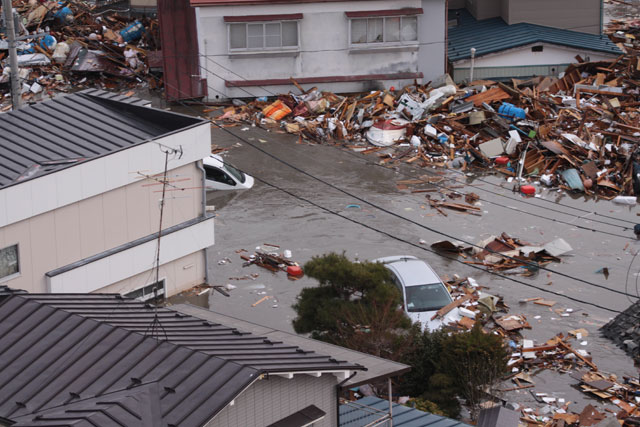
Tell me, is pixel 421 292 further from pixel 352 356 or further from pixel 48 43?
pixel 48 43

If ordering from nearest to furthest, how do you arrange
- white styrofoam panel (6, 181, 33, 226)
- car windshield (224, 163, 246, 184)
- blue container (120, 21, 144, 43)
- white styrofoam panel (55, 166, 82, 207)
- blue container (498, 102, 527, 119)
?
1. white styrofoam panel (6, 181, 33, 226)
2. white styrofoam panel (55, 166, 82, 207)
3. car windshield (224, 163, 246, 184)
4. blue container (498, 102, 527, 119)
5. blue container (120, 21, 144, 43)

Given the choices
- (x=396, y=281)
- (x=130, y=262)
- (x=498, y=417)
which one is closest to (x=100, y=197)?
(x=130, y=262)

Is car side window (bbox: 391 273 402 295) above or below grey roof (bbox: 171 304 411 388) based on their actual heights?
below

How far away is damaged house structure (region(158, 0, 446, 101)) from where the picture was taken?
32.8 meters

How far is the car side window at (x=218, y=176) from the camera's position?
25.9 metres

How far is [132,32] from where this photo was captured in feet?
122

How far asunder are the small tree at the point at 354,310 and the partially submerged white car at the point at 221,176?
9.35 metres

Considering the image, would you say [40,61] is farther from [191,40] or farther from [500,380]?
[500,380]

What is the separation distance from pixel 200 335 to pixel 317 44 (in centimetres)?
2279

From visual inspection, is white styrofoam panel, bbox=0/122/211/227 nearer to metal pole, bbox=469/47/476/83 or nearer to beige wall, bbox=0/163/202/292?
beige wall, bbox=0/163/202/292

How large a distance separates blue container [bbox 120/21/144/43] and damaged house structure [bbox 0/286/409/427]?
85.4 ft

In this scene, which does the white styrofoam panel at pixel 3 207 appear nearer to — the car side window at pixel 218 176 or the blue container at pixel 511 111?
the car side window at pixel 218 176

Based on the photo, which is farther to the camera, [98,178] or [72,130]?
[72,130]

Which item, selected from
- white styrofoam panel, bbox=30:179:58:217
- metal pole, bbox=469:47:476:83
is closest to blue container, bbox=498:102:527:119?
metal pole, bbox=469:47:476:83
